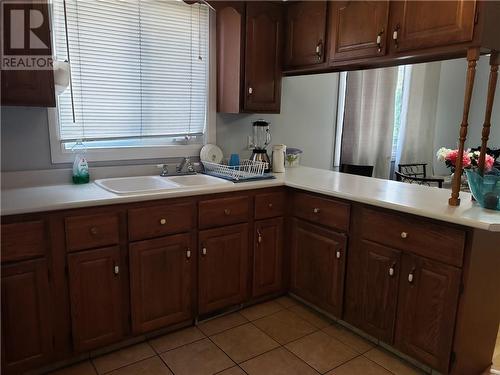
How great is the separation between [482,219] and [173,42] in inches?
87.4

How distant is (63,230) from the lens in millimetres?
1812

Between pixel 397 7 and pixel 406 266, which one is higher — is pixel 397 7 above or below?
above

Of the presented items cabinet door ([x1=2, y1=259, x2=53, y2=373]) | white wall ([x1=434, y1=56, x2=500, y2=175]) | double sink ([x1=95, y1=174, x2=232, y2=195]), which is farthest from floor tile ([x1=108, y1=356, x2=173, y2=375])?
white wall ([x1=434, y1=56, x2=500, y2=175])

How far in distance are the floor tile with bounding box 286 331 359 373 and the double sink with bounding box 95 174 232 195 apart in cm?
111

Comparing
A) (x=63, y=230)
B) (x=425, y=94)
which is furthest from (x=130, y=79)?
(x=425, y=94)

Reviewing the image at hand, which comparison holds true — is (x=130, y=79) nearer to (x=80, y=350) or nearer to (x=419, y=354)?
(x=80, y=350)

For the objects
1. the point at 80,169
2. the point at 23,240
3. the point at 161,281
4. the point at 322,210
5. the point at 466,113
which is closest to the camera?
the point at 23,240

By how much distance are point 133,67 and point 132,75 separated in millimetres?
53

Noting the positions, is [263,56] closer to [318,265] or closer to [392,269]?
[318,265]

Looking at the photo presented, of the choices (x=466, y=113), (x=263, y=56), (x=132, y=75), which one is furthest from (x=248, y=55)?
(x=466, y=113)

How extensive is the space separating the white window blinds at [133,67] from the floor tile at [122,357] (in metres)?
1.32

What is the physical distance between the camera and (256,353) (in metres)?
2.14

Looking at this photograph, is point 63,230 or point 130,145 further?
point 130,145

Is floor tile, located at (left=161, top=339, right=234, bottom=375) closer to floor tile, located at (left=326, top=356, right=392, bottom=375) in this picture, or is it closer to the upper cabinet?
floor tile, located at (left=326, top=356, right=392, bottom=375)
